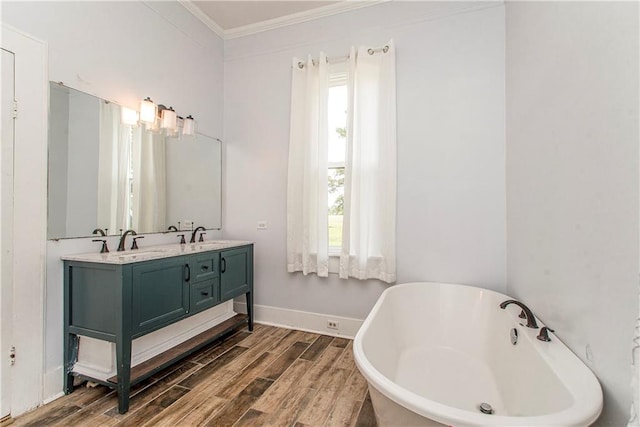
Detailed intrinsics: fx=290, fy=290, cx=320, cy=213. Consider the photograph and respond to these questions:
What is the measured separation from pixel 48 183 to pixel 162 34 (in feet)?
5.47

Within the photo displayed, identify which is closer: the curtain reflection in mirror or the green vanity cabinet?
the curtain reflection in mirror

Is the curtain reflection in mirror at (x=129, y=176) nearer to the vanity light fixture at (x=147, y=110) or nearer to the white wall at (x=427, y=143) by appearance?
the vanity light fixture at (x=147, y=110)

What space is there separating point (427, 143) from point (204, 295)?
7.55ft

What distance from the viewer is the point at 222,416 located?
1650mm

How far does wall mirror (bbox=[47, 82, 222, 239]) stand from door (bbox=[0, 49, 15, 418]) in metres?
0.19

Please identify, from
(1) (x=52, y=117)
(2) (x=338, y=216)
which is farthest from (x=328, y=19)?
(1) (x=52, y=117)

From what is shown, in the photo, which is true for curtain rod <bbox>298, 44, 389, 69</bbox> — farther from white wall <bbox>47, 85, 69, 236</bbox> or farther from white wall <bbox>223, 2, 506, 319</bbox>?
white wall <bbox>47, 85, 69, 236</bbox>

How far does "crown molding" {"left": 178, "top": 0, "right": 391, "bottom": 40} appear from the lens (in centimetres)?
278

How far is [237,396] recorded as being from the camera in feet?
6.02

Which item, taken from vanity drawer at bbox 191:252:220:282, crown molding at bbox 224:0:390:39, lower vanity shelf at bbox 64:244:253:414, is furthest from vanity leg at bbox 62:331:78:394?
crown molding at bbox 224:0:390:39

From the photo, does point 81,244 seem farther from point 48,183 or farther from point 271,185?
point 271,185

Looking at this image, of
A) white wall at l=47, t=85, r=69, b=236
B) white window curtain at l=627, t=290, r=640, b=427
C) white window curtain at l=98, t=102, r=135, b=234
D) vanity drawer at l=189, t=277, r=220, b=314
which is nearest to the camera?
white window curtain at l=627, t=290, r=640, b=427

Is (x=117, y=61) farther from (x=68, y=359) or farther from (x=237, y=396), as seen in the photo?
(x=237, y=396)

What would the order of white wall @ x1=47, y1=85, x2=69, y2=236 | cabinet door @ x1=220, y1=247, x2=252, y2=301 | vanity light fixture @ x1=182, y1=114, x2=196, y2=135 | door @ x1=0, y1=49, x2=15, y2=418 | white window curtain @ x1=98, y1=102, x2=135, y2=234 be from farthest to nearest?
vanity light fixture @ x1=182, y1=114, x2=196, y2=135, cabinet door @ x1=220, y1=247, x2=252, y2=301, white window curtain @ x1=98, y1=102, x2=135, y2=234, white wall @ x1=47, y1=85, x2=69, y2=236, door @ x1=0, y1=49, x2=15, y2=418
